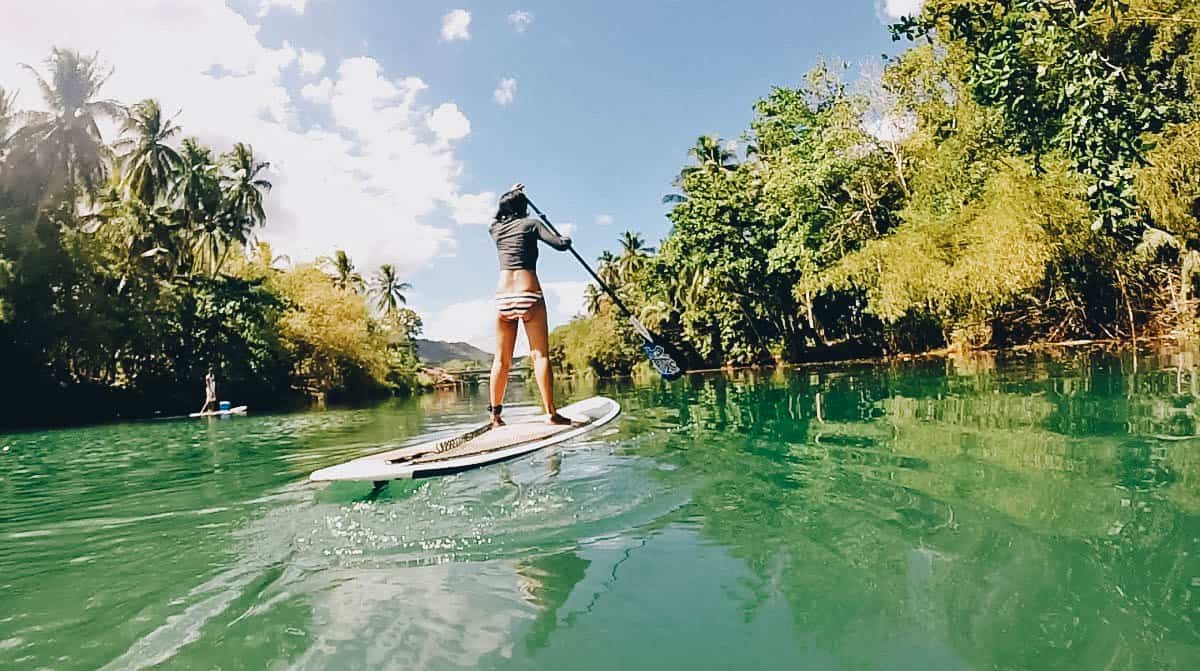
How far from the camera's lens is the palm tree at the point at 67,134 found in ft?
85.1

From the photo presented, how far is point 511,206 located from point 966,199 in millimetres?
18534

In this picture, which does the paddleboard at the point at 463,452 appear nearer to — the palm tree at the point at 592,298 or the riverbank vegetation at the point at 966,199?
the riverbank vegetation at the point at 966,199

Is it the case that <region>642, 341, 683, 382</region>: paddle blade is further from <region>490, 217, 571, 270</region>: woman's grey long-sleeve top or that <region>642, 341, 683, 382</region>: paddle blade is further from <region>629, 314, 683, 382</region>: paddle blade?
<region>490, 217, 571, 270</region>: woman's grey long-sleeve top

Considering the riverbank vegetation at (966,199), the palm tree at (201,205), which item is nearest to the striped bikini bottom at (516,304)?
the riverbank vegetation at (966,199)

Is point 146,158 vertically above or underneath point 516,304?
above

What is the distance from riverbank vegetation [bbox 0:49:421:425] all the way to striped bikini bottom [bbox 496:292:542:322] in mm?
25436

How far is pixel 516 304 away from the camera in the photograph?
20.4 feet

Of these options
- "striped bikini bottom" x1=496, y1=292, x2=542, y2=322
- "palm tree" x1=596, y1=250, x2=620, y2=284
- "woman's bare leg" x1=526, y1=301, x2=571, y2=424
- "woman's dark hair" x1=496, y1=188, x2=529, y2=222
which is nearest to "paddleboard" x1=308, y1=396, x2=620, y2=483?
"woman's bare leg" x1=526, y1=301, x2=571, y2=424

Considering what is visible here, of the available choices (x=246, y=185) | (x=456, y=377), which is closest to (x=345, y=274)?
(x=246, y=185)

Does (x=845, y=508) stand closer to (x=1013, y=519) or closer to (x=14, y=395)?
(x=1013, y=519)

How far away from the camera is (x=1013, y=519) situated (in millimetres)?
3299

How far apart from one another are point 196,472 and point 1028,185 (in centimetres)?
1886

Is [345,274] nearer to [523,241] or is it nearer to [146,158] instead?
[146,158]

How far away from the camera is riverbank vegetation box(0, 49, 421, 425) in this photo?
83.4ft
